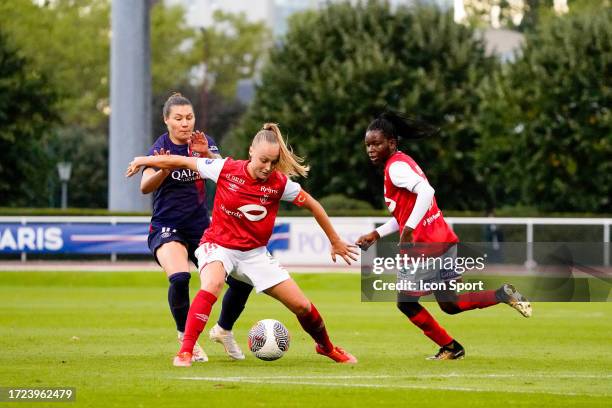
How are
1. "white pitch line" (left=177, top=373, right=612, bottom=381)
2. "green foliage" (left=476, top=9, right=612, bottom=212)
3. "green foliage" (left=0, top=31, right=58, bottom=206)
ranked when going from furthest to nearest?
"green foliage" (left=0, top=31, right=58, bottom=206) < "green foliage" (left=476, top=9, right=612, bottom=212) < "white pitch line" (left=177, top=373, right=612, bottom=381)

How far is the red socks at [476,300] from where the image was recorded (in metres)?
11.9

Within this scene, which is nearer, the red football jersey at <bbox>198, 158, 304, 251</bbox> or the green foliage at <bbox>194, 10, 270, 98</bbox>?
the red football jersey at <bbox>198, 158, 304, 251</bbox>

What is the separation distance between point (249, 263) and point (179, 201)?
131 centimetres

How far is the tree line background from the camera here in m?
39.2

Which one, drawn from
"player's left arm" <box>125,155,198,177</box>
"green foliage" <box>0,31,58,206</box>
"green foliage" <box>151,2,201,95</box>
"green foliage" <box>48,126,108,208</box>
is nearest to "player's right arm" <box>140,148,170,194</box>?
"player's left arm" <box>125,155,198,177</box>

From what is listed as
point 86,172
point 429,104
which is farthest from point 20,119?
point 86,172

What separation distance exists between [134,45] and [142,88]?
1.42 metres

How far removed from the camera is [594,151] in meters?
38.6

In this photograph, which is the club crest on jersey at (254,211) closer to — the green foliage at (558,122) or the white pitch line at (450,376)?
the white pitch line at (450,376)

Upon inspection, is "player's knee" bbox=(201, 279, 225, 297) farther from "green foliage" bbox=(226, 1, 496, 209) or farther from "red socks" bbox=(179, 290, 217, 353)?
"green foliage" bbox=(226, 1, 496, 209)

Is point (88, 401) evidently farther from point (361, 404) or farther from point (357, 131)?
point (357, 131)

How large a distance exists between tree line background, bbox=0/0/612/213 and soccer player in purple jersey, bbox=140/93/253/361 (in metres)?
27.2

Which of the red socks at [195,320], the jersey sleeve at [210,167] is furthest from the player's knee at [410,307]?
the jersey sleeve at [210,167]

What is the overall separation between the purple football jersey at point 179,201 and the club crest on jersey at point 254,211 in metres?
1.17
